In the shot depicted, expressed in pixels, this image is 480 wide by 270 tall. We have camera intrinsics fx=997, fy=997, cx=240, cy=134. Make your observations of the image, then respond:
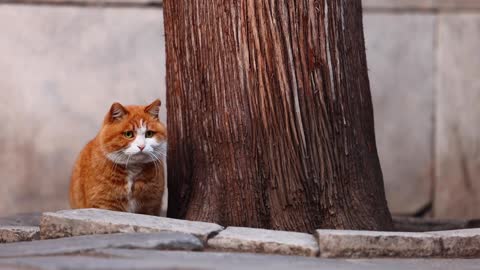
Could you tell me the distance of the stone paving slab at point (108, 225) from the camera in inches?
169

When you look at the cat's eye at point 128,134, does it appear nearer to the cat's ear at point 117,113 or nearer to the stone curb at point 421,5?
the cat's ear at point 117,113

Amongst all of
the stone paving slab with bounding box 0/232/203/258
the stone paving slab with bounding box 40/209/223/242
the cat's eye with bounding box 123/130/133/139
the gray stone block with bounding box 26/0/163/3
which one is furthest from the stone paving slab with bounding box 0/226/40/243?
the gray stone block with bounding box 26/0/163/3

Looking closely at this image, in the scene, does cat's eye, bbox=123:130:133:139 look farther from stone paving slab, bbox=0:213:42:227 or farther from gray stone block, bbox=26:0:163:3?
gray stone block, bbox=26:0:163:3

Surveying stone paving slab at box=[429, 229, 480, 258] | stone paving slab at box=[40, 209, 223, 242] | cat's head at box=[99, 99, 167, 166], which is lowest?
stone paving slab at box=[429, 229, 480, 258]

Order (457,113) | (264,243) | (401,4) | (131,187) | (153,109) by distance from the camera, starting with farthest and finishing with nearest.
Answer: (457,113)
(401,4)
(153,109)
(131,187)
(264,243)

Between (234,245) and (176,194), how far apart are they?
2.57ft

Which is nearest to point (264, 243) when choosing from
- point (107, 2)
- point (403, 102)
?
point (107, 2)

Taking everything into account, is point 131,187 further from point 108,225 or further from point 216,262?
point 216,262

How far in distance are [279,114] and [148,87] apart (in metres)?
2.88

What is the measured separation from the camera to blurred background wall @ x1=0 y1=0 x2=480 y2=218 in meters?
7.09

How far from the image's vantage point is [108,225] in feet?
14.1

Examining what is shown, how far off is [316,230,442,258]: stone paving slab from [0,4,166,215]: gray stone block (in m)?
3.14

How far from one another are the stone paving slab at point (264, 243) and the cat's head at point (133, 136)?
832 mm

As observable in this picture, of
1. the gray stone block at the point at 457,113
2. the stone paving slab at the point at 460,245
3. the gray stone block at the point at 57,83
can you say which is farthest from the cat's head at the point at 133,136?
the gray stone block at the point at 457,113
